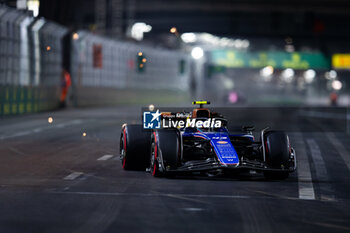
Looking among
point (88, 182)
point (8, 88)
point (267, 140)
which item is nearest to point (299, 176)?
point (267, 140)

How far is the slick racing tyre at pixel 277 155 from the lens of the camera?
1247cm

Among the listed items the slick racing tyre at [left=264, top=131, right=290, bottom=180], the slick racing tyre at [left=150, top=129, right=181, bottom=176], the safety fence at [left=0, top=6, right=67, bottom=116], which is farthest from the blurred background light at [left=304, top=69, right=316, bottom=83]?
the slick racing tyre at [left=150, top=129, right=181, bottom=176]

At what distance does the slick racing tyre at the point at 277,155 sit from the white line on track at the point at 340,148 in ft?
10.5

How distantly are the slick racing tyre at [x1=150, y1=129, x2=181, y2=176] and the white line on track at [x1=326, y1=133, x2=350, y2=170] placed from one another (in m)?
4.39

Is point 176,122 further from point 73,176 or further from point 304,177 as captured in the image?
point 304,177

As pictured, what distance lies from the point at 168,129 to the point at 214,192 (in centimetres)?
206

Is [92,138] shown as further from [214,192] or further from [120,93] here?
[120,93]

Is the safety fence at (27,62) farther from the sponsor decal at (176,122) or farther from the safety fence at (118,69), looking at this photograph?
the sponsor decal at (176,122)

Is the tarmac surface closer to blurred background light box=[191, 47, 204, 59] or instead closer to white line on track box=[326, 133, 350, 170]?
white line on track box=[326, 133, 350, 170]

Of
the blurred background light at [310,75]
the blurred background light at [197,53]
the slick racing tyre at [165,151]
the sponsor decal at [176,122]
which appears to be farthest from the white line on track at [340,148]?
the blurred background light at [310,75]

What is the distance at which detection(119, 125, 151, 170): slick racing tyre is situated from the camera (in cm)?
1374

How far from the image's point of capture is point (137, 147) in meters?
13.8

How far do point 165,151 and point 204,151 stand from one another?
35.7 inches

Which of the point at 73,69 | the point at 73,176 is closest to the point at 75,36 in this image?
the point at 73,69
